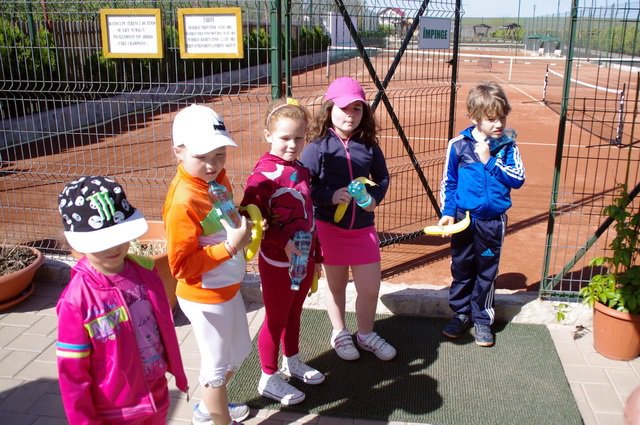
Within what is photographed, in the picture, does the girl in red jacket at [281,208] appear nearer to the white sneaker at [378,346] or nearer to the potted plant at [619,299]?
the white sneaker at [378,346]

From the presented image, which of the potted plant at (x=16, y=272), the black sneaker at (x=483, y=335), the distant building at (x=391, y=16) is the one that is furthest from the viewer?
the distant building at (x=391, y=16)

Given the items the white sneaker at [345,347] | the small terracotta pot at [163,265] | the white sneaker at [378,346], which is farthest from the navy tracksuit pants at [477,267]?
the small terracotta pot at [163,265]

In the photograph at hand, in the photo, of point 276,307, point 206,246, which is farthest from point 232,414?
point 206,246

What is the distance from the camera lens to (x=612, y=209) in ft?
→ 12.3

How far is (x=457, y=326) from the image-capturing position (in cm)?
403

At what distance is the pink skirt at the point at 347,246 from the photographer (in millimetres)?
3516

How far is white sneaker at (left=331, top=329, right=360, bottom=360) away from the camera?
3.74m

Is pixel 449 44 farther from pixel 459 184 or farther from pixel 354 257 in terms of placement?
pixel 354 257

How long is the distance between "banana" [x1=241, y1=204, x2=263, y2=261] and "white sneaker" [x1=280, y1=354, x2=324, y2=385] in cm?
106

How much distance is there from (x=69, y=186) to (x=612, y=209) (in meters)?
3.30

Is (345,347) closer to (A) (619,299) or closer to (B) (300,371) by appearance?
(B) (300,371)

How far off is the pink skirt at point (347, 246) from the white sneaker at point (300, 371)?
0.64m

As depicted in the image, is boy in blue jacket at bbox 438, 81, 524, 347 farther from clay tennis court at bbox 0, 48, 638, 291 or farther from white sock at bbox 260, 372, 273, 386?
white sock at bbox 260, 372, 273, 386

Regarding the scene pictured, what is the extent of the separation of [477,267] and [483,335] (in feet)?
1.55
